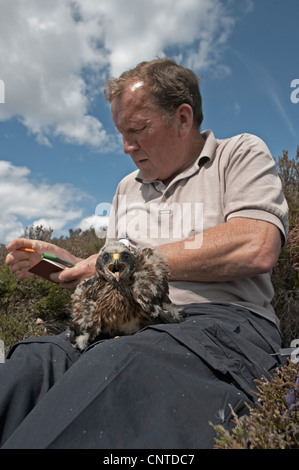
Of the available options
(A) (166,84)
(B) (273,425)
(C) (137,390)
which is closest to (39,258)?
(A) (166,84)

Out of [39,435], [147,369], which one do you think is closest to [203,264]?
[147,369]

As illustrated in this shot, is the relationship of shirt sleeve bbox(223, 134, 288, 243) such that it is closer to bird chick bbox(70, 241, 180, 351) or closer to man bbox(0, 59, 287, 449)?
man bbox(0, 59, 287, 449)

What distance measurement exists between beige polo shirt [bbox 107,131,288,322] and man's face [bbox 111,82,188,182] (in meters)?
0.19

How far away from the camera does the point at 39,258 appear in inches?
145

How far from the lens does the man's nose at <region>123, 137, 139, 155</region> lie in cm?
355

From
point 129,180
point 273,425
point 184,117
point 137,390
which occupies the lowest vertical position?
point 273,425

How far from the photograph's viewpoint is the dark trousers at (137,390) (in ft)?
5.42

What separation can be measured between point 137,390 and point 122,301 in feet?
2.78

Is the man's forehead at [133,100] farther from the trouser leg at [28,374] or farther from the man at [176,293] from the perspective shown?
the trouser leg at [28,374]

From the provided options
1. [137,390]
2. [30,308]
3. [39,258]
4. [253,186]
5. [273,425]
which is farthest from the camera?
[30,308]

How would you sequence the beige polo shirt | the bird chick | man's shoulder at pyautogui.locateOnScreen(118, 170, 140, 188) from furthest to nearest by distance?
man's shoulder at pyautogui.locateOnScreen(118, 170, 140, 188) < the beige polo shirt < the bird chick

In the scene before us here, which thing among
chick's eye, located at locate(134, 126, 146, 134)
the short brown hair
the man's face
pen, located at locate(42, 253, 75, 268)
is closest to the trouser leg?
pen, located at locate(42, 253, 75, 268)

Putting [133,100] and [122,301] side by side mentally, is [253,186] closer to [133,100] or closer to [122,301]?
[122,301]

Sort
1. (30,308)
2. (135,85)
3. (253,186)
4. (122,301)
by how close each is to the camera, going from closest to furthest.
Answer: (122,301)
(253,186)
(135,85)
(30,308)
